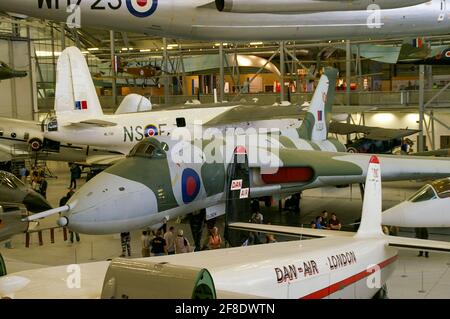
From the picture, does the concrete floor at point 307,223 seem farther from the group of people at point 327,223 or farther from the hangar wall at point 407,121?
the hangar wall at point 407,121

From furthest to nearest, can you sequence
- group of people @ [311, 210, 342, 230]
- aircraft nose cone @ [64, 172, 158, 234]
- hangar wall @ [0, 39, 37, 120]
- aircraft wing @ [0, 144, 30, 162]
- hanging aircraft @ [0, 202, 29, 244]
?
hangar wall @ [0, 39, 37, 120]
aircraft wing @ [0, 144, 30, 162]
group of people @ [311, 210, 342, 230]
aircraft nose cone @ [64, 172, 158, 234]
hanging aircraft @ [0, 202, 29, 244]

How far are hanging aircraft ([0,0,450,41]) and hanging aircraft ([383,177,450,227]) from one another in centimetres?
523

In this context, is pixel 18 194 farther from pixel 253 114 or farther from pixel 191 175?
pixel 253 114

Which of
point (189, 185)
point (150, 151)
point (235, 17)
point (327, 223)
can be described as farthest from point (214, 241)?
point (235, 17)

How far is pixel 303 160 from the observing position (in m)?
12.5

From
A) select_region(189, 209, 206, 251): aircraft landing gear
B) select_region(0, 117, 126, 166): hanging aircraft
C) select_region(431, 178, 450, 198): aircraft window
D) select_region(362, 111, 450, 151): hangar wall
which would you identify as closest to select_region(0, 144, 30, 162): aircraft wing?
select_region(0, 117, 126, 166): hanging aircraft

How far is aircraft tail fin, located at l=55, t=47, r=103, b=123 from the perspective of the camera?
731 inches

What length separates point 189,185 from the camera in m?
10.6

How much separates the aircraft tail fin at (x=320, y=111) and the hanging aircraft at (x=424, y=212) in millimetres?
5161

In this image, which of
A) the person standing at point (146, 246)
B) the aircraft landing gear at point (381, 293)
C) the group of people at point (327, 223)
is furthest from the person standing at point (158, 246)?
the aircraft landing gear at point (381, 293)

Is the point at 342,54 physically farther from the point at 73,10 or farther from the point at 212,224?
the point at 73,10

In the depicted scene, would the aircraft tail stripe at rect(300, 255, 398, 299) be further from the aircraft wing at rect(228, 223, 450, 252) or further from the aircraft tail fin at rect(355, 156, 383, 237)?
the aircraft tail fin at rect(355, 156, 383, 237)

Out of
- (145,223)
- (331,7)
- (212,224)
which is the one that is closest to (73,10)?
(331,7)

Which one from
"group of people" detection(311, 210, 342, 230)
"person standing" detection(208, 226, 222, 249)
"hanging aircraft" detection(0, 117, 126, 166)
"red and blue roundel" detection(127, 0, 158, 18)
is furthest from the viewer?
"hanging aircraft" detection(0, 117, 126, 166)
